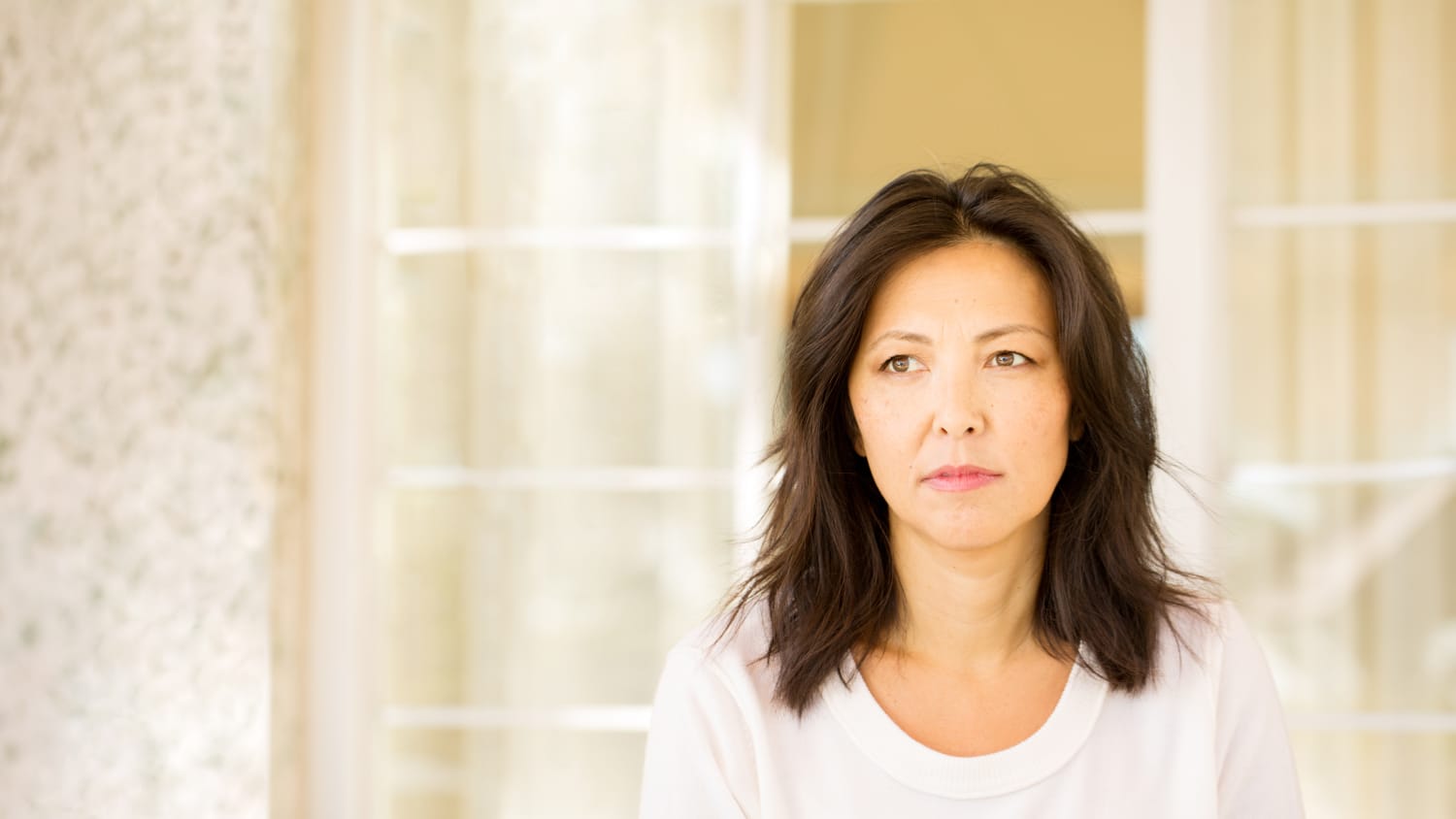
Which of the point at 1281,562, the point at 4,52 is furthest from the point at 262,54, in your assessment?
the point at 1281,562

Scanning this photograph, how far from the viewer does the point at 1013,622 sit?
1513 mm

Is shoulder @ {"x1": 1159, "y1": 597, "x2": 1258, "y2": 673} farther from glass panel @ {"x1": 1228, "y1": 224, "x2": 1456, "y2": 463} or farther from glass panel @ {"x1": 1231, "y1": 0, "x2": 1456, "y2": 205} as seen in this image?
glass panel @ {"x1": 1231, "y1": 0, "x2": 1456, "y2": 205}

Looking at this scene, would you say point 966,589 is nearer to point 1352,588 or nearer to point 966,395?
point 966,395

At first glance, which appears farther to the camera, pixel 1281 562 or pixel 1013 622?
pixel 1281 562

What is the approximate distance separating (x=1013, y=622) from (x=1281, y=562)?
1044mm

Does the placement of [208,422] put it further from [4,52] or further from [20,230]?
[4,52]

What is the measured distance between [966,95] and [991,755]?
144 cm

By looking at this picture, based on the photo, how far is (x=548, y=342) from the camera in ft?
8.04

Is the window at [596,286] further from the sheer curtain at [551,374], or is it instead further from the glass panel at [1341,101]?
the glass panel at [1341,101]

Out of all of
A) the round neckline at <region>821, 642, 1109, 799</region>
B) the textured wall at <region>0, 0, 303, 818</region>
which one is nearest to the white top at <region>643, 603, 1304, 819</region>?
the round neckline at <region>821, 642, 1109, 799</region>

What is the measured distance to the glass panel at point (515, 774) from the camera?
7.94 ft

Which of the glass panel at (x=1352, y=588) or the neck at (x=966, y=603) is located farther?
the glass panel at (x=1352, y=588)

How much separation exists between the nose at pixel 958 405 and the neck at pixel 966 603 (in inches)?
7.2

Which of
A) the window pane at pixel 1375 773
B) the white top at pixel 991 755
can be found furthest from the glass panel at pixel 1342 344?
the white top at pixel 991 755
